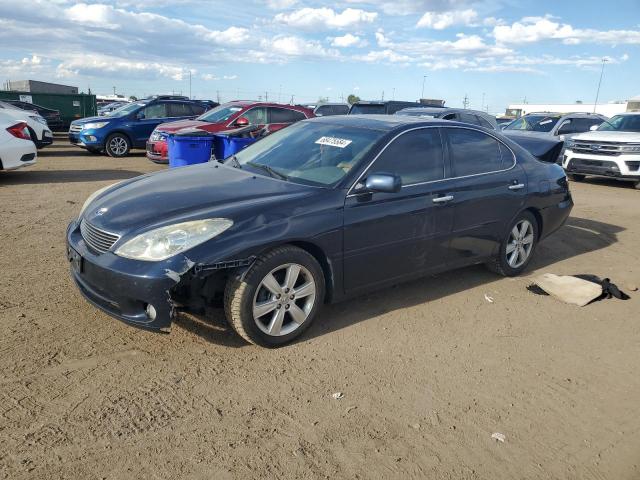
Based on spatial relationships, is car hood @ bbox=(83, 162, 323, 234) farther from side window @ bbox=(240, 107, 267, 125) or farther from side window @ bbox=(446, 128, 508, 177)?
side window @ bbox=(240, 107, 267, 125)

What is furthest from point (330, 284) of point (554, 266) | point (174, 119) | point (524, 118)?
point (524, 118)

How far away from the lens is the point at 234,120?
12.6m

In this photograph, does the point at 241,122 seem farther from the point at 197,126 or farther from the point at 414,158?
the point at 414,158

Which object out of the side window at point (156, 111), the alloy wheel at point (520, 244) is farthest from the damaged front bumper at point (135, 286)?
the side window at point (156, 111)

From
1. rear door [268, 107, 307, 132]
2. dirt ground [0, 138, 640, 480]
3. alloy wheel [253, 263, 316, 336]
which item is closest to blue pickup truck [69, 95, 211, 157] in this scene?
rear door [268, 107, 307, 132]

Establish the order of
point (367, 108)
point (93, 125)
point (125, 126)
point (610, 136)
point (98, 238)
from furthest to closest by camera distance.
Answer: point (125, 126), point (93, 125), point (367, 108), point (610, 136), point (98, 238)

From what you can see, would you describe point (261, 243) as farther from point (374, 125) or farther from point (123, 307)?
Answer: point (374, 125)

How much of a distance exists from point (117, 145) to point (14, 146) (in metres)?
5.11

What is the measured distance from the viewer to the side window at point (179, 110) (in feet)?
50.9

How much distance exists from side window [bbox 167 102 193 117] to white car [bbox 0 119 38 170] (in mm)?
5715

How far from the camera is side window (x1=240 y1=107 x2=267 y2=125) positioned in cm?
1284

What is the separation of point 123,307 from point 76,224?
113 centimetres

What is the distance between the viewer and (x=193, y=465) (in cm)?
256

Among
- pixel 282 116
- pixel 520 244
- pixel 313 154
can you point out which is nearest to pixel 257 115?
pixel 282 116
